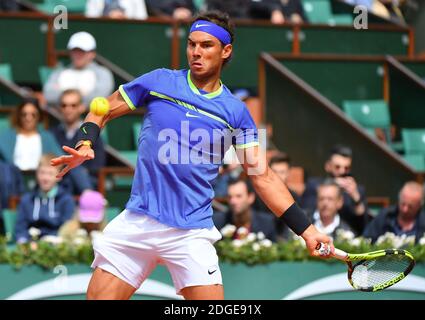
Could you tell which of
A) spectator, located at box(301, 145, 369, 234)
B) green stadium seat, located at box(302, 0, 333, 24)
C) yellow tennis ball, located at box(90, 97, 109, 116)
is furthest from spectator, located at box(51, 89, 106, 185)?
yellow tennis ball, located at box(90, 97, 109, 116)

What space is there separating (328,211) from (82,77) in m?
2.86

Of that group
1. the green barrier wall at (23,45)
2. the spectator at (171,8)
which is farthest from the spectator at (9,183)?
the spectator at (171,8)

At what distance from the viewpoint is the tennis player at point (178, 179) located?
19.9 ft

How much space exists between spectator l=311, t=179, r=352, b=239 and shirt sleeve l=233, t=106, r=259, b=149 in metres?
Answer: 3.31

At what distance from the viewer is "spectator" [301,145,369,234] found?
32.6ft

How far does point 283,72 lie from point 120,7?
6.54ft

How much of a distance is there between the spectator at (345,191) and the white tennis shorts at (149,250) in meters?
3.72

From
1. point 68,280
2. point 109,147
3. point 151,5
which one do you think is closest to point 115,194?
point 109,147

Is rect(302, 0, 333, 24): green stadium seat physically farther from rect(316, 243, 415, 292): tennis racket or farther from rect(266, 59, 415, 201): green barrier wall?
rect(316, 243, 415, 292): tennis racket

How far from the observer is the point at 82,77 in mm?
11102

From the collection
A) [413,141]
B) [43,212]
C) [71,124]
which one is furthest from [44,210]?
[413,141]

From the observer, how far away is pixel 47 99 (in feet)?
36.3

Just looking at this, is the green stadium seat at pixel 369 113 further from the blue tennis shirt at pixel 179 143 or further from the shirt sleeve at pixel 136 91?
the shirt sleeve at pixel 136 91
